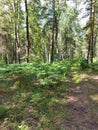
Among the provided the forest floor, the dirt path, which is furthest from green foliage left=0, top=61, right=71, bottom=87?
the dirt path

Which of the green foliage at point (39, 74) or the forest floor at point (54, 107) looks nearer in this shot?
the forest floor at point (54, 107)

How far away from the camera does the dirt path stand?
5303mm

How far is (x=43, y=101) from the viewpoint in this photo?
644 cm

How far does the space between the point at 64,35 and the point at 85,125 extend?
33155mm

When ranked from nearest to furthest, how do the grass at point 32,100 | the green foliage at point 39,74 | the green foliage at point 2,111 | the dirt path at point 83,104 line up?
the dirt path at point 83,104
the grass at point 32,100
the green foliage at point 2,111
the green foliage at point 39,74

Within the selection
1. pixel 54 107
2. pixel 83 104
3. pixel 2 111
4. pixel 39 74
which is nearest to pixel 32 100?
pixel 54 107

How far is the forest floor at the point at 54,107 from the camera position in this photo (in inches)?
210

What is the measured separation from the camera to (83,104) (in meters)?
6.25

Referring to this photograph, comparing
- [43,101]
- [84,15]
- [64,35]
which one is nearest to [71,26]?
[64,35]

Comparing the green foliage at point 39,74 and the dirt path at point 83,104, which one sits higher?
the green foliage at point 39,74

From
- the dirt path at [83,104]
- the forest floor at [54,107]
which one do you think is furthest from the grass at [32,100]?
the dirt path at [83,104]

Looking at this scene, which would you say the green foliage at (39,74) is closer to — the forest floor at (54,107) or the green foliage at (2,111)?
the forest floor at (54,107)

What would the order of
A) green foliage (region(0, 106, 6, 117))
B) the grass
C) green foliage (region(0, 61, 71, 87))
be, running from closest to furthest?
A: the grass → green foliage (region(0, 106, 6, 117)) → green foliage (region(0, 61, 71, 87))

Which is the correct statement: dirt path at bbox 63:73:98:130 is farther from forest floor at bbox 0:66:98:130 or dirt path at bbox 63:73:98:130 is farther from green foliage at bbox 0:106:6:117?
green foliage at bbox 0:106:6:117
